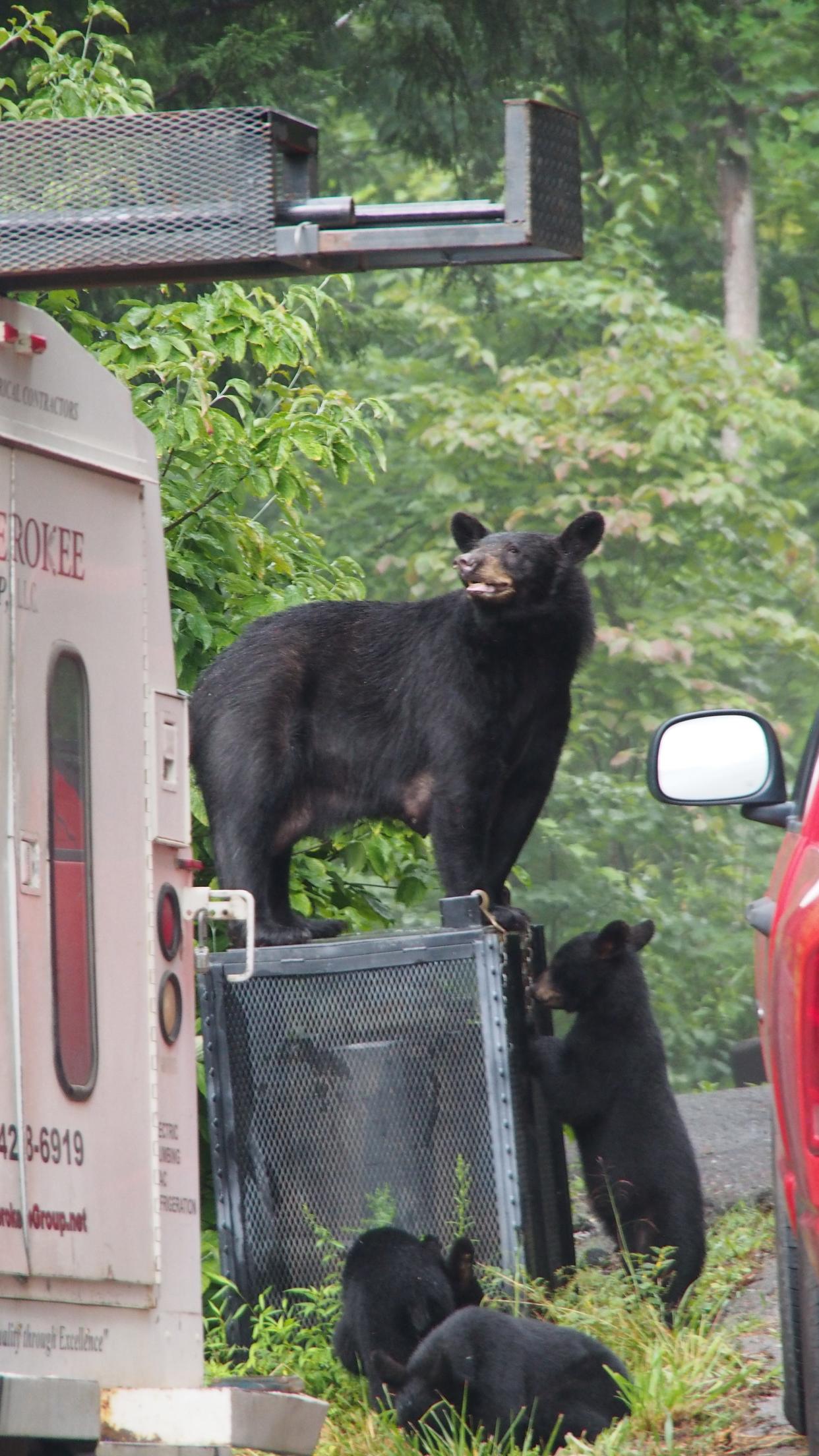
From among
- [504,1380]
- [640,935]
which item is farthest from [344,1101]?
[640,935]

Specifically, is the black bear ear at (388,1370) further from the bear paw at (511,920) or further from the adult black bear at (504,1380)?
the bear paw at (511,920)

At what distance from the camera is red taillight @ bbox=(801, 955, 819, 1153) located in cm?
314

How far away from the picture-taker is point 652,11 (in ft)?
43.6

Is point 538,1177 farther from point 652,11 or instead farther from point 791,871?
point 652,11

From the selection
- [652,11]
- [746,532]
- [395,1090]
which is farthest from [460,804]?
[746,532]

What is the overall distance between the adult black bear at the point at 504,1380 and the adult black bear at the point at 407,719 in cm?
190

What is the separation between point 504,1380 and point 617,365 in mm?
14926

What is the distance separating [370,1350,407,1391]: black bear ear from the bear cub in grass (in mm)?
53

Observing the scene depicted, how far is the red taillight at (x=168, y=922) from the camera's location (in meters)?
3.95

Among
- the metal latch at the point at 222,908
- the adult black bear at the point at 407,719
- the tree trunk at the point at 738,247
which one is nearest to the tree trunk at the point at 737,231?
the tree trunk at the point at 738,247

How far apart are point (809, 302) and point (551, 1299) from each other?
2019cm

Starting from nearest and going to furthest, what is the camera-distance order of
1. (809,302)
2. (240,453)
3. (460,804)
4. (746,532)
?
1. (460,804)
2. (240,453)
3. (746,532)
4. (809,302)

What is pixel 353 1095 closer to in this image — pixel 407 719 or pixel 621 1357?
pixel 621 1357

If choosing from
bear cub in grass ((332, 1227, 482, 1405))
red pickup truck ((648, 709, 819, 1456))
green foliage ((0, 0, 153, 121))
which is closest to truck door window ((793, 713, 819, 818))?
red pickup truck ((648, 709, 819, 1456))
